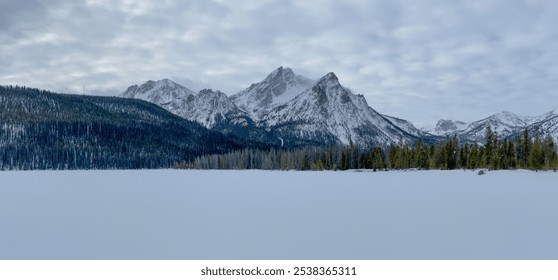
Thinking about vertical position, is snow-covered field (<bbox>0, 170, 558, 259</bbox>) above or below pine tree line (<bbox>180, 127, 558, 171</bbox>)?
below

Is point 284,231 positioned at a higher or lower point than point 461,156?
lower

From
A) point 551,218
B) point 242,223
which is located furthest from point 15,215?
point 551,218

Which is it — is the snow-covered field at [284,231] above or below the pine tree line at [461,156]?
below

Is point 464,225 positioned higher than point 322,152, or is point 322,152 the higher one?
point 322,152

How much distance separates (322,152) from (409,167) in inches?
2002

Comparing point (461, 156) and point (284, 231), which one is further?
point (461, 156)

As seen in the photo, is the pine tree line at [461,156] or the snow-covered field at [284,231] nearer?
the snow-covered field at [284,231]

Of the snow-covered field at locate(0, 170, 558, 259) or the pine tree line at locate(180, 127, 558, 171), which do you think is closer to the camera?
the snow-covered field at locate(0, 170, 558, 259)

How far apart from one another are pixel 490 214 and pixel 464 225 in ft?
20.5
